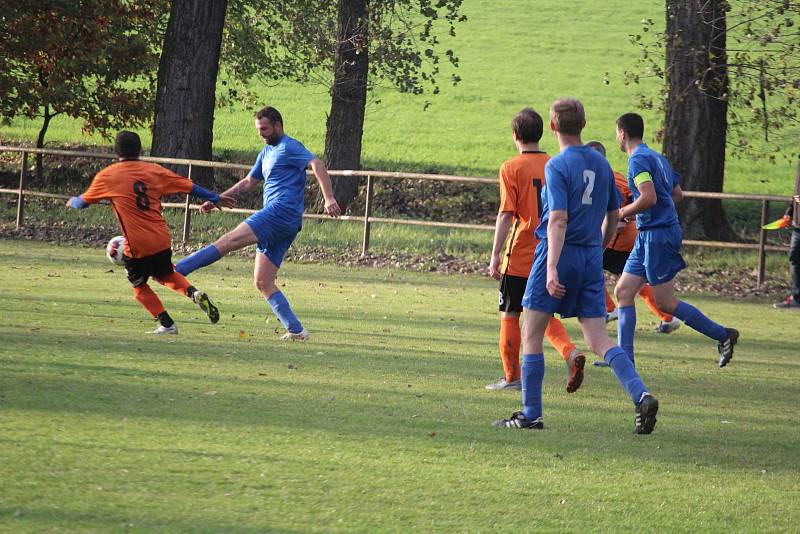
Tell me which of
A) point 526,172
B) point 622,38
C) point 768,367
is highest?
point 622,38

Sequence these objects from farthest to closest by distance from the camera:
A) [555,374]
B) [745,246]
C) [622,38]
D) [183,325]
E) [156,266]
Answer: [622,38] → [745,246] → [183,325] → [156,266] → [555,374]

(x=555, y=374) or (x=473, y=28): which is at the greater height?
(x=473, y=28)

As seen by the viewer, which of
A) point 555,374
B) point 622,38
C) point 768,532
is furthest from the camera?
point 622,38

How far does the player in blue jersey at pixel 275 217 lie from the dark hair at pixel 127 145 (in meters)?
0.97

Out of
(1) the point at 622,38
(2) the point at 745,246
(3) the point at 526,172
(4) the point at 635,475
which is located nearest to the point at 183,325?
(3) the point at 526,172

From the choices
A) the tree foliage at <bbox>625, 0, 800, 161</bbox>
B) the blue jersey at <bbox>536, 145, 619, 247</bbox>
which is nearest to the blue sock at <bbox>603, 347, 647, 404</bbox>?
the blue jersey at <bbox>536, 145, 619, 247</bbox>

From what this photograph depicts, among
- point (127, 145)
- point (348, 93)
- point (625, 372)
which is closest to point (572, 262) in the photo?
point (625, 372)

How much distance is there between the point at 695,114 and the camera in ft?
71.5

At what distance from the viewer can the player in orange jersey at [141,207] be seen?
10570 millimetres

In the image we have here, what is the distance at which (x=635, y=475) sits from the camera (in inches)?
251

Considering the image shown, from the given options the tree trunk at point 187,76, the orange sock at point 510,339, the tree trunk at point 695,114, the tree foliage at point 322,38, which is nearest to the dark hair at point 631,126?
the orange sock at point 510,339

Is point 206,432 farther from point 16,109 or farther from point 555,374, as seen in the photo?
point 16,109

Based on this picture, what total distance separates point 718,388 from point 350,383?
289 centimetres

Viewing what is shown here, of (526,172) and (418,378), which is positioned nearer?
(526,172)
